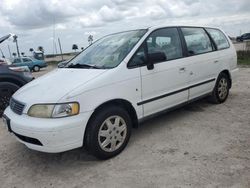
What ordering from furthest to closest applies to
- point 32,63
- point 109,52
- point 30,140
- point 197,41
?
point 32,63, point 197,41, point 109,52, point 30,140

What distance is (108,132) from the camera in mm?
3705

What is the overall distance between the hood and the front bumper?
258mm

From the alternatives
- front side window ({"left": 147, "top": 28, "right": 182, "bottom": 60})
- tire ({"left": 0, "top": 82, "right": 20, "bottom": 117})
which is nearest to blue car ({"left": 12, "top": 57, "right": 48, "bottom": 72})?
tire ({"left": 0, "top": 82, "right": 20, "bottom": 117})

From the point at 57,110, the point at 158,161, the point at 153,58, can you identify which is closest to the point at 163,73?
the point at 153,58

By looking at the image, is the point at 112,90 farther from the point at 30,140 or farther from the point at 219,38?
the point at 219,38

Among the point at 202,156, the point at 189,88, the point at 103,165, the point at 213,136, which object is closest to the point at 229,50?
the point at 189,88

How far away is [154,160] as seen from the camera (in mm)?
3652

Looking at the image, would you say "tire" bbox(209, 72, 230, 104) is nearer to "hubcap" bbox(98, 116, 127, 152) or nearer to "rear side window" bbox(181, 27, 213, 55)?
"rear side window" bbox(181, 27, 213, 55)

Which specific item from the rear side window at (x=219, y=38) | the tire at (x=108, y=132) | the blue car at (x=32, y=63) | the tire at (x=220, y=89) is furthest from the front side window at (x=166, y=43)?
the blue car at (x=32, y=63)

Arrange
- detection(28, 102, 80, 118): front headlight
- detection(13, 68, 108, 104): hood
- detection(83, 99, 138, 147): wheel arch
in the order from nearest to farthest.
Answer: detection(28, 102, 80, 118): front headlight < detection(13, 68, 108, 104): hood < detection(83, 99, 138, 147): wheel arch

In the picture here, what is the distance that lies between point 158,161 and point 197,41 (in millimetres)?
2645

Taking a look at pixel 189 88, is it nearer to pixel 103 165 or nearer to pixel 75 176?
pixel 103 165

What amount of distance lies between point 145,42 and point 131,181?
206 centimetres

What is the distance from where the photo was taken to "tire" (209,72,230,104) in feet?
19.0
